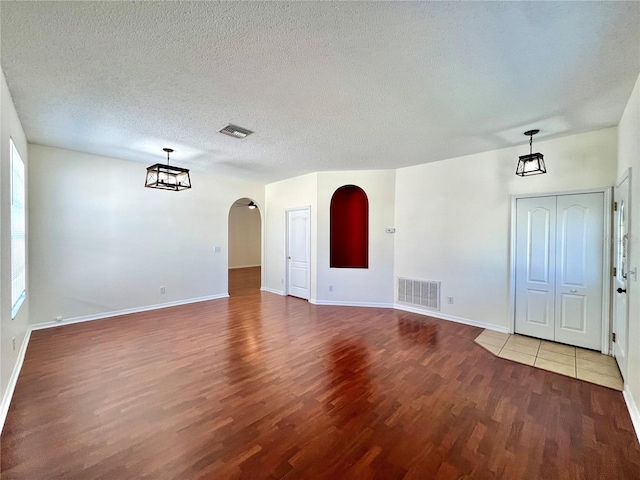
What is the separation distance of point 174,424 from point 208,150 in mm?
3580

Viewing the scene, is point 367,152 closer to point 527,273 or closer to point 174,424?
point 527,273

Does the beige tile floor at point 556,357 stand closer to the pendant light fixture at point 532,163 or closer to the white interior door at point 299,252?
the pendant light fixture at point 532,163

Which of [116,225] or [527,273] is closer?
[527,273]

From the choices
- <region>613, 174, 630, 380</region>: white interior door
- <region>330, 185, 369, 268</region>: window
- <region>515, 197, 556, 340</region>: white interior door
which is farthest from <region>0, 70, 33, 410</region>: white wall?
<region>515, 197, 556, 340</region>: white interior door

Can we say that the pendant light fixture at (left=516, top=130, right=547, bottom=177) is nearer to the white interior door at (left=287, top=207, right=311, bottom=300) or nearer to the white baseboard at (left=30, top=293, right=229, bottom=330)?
the white interior door at (left=287, top=207, right=311, bottom=300)

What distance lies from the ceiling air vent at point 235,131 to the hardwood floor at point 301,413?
274cm

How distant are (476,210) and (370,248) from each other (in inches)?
78.0

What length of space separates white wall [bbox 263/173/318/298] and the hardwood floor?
111 inches

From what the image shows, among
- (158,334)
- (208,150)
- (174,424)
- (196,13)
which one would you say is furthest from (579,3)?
(158,334)

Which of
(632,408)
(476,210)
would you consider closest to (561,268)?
(476,210)

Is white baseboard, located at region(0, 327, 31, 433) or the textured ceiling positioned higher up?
the textured ceiling

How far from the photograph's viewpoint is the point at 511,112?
283cm

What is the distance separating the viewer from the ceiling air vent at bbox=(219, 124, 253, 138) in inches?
129

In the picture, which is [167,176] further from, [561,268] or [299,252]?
[561,268]
